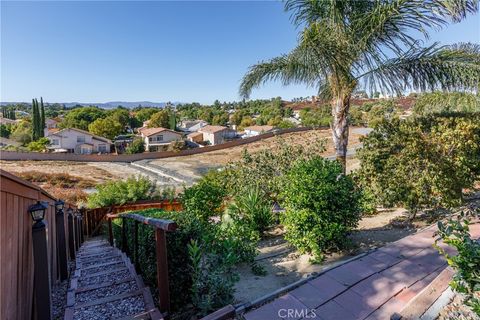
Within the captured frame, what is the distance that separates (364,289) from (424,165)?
3230 mm

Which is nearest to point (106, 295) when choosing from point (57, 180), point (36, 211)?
point (36, 211)

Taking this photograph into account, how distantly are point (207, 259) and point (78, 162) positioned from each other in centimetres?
3133

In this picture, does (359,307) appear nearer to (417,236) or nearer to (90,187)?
(417,236)

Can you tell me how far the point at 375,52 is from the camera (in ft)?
21.4

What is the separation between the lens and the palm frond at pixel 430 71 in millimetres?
5930

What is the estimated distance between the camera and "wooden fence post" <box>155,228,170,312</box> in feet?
9.18

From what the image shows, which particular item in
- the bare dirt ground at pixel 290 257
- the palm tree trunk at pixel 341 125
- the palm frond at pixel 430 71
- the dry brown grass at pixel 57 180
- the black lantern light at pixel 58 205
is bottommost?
the dry brown grass at pixel 57 180

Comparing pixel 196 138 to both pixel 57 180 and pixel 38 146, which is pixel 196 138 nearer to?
pixel 38 146

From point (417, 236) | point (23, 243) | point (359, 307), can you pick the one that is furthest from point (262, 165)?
point (23, 243)

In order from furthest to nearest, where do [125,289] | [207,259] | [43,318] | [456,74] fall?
[456,74] → [125,289] → [207,259] → [43,318]

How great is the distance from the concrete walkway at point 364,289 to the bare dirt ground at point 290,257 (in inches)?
17.0

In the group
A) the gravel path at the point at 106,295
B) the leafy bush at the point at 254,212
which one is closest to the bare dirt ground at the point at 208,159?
the leafy bush at the point at 254,212

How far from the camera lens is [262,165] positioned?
800cm

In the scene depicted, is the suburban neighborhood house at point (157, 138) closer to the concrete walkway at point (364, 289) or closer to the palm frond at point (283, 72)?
the palm frond at point (283, 72)
